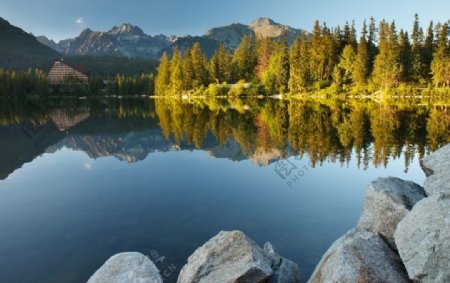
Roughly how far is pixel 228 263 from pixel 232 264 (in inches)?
6.1

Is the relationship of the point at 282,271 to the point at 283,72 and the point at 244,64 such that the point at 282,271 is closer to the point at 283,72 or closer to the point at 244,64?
the point at 283,72

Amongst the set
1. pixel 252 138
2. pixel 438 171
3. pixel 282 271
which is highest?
pixel 438 171

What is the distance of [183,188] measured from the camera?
20969 mm

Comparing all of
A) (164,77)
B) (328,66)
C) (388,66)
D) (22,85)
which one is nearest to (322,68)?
(328,66)

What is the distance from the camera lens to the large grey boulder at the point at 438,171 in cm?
932

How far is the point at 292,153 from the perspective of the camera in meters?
29.9

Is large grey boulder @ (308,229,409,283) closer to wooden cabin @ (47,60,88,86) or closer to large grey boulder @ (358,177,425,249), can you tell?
large grey boulder @ (358,177,425,249)

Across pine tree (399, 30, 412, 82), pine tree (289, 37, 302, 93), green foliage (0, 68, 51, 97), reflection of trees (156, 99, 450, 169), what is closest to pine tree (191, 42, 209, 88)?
pine tree (289, 37, 302, 93)

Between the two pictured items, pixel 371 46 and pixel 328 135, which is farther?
pixel 371 46

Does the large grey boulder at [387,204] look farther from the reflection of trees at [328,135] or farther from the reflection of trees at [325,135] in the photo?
the reflection of trees at [325,135]

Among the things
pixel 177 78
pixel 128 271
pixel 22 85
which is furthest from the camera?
pixel 22 85

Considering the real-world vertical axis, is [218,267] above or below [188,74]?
below

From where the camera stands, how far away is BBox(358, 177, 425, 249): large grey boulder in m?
8.96

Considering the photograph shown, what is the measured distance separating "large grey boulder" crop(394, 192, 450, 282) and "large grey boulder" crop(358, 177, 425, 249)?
1.12 metres
